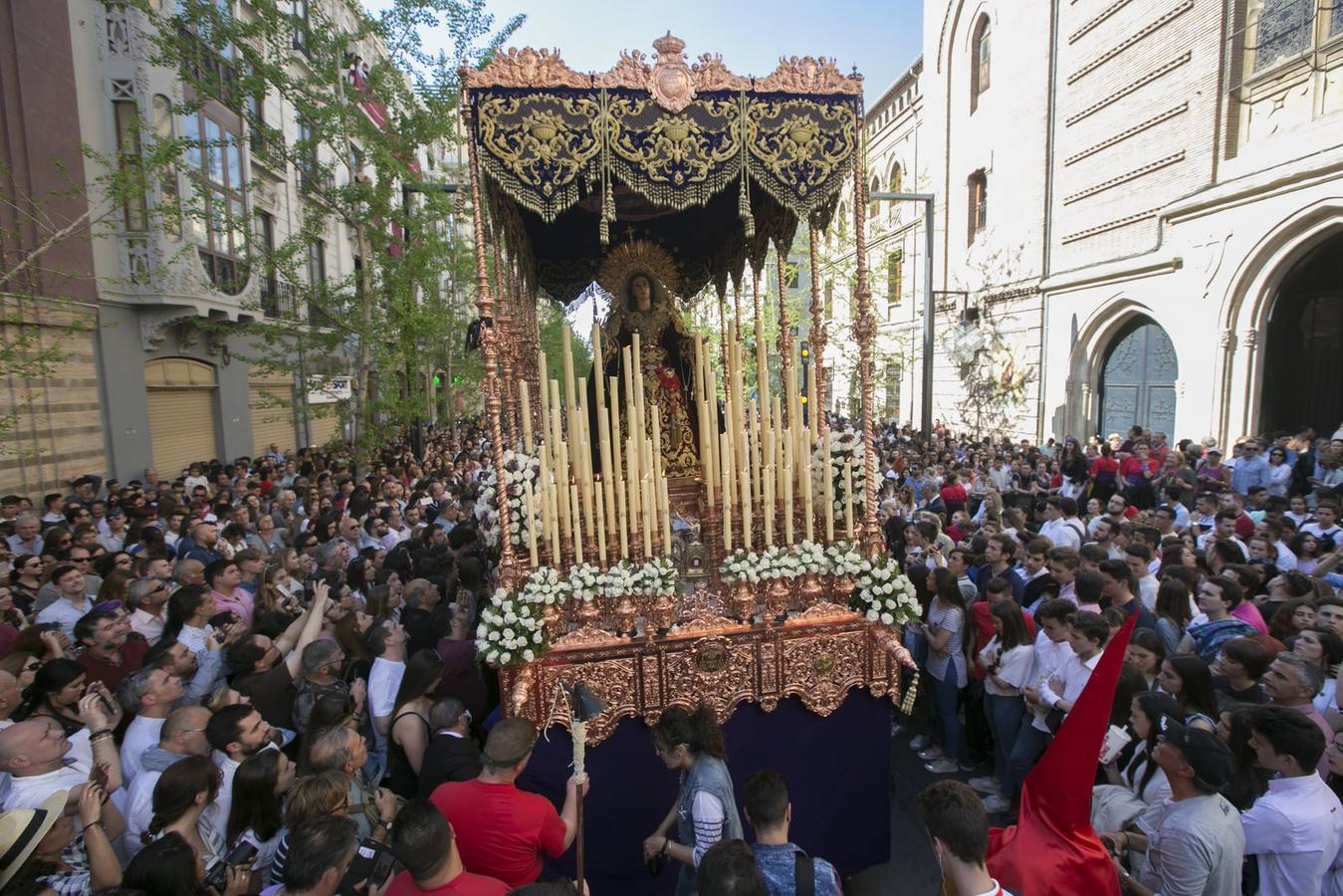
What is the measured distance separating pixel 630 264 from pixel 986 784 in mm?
5886

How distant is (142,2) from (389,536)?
10.2 metres

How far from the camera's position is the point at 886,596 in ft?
15.6

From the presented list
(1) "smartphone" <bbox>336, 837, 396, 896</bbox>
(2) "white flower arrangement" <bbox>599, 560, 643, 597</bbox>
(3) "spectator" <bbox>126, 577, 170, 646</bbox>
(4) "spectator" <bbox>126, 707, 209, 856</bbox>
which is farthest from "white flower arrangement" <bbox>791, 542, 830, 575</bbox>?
(3) "spectator" <bbox>126, 577, 170, 646</bbox>

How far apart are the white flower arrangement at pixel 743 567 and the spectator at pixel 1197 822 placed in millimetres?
2380

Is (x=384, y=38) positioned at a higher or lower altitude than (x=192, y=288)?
higher

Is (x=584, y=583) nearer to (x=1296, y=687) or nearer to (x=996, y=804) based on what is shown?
(x=996, y=804)

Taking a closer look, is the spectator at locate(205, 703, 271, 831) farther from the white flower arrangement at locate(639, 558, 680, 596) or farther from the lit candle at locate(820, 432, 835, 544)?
the lit candle at locate(820, 432, 835, 544)

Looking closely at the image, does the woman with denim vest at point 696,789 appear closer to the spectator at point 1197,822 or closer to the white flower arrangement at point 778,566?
the white flower arrangement at point 778,566

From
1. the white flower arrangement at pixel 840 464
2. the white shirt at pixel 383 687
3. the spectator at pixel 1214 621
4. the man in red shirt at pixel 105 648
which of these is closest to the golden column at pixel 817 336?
the white flower arrangement at pixel 840 464

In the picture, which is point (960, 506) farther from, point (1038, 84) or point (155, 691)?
point (1038, 84)

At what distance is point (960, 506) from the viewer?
969 centimetres

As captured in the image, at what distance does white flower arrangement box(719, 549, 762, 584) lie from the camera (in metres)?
4.65

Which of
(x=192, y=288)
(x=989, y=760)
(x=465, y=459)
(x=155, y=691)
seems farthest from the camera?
(x=465, y=459)

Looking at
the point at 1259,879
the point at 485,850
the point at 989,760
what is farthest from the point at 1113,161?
the point at 485,850
